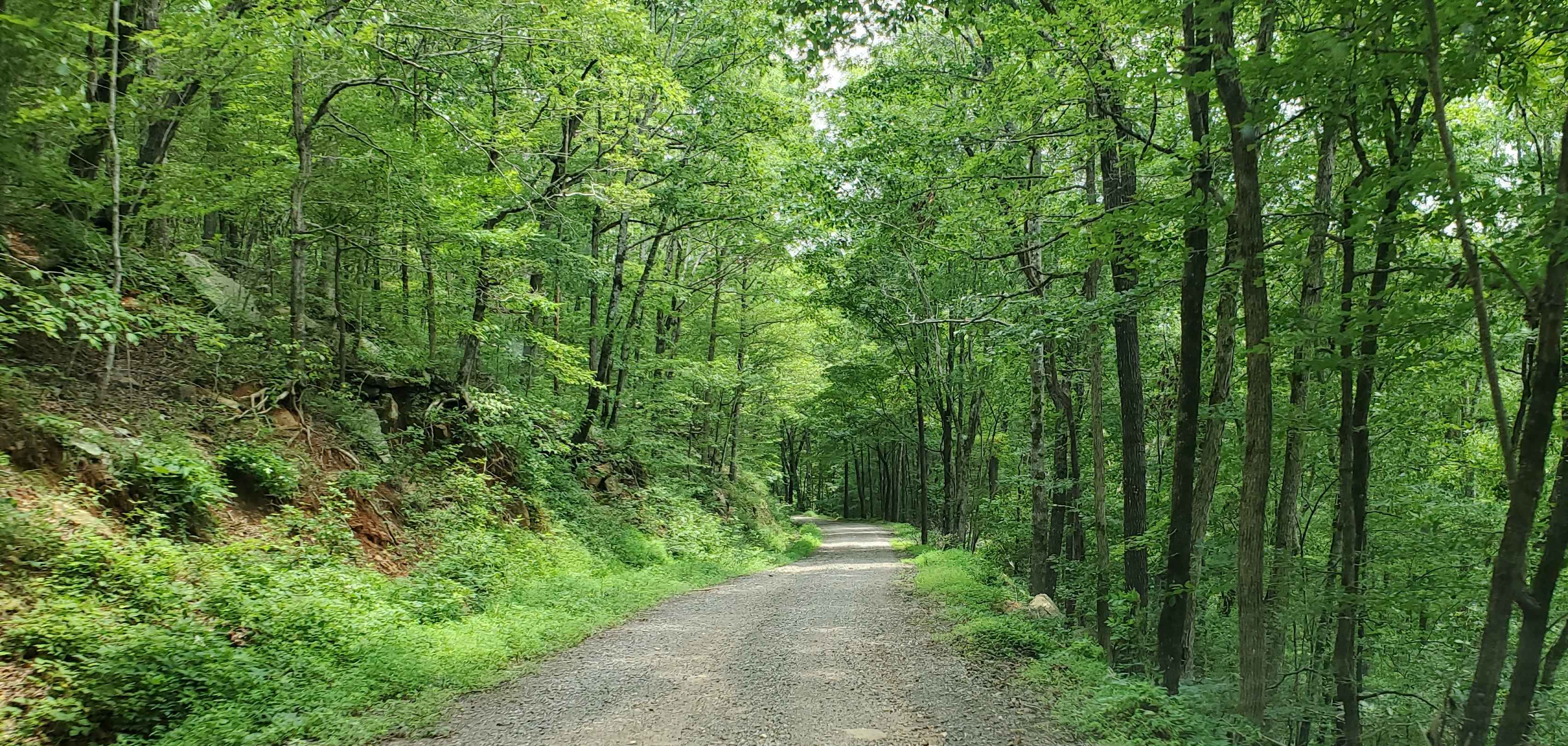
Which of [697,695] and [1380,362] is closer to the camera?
[1380,362]

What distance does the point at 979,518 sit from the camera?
2284 centimetres

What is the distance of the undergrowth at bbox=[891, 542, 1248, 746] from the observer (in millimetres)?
5191

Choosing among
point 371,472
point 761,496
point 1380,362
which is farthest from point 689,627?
point 761,496

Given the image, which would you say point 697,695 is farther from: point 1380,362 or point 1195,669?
point 1195,669

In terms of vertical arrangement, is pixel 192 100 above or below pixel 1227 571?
above

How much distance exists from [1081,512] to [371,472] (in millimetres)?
13098

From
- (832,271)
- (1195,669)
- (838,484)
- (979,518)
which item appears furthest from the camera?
(838,484)

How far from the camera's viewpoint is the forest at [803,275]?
4.84m

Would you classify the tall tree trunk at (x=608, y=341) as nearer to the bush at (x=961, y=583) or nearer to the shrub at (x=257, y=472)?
the shrub at (x=257, y=472)

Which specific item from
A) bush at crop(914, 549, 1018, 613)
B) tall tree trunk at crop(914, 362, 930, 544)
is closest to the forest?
bush at crop(914, 549, 1018, 613)

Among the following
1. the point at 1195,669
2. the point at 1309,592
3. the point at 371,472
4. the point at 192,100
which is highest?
the point at 192,100

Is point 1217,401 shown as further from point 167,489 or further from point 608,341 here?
point 608,341

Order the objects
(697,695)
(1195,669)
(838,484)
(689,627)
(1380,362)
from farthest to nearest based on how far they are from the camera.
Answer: (838,484), (1195,669), (689,627), (697,695), (1380,362)

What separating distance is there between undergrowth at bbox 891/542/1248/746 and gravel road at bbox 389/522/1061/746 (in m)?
0.39
